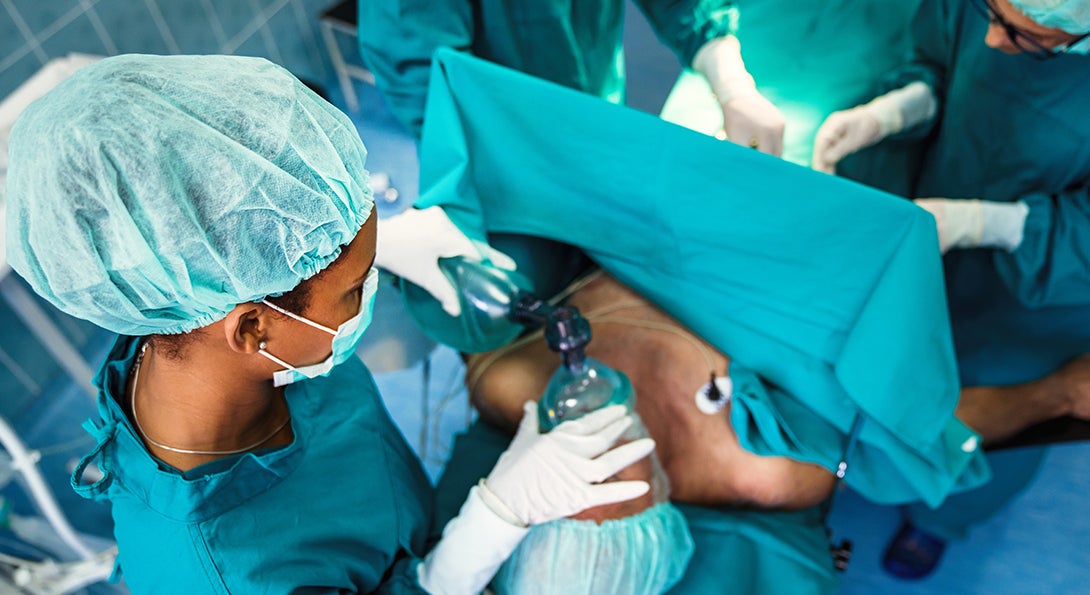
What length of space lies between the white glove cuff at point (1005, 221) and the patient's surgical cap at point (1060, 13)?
0.36 m

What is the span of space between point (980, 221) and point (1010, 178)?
18 centimetres

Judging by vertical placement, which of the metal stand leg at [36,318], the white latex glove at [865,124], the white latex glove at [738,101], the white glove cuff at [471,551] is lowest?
the metal stand leg at [36,318]

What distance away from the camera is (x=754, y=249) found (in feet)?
4.55

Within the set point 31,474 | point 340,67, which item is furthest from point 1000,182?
point 340,67

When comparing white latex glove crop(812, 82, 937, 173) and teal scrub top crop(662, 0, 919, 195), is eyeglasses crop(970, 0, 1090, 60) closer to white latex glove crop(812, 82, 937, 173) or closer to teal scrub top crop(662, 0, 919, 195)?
white latex glove crop(812, 82, 937, 173)

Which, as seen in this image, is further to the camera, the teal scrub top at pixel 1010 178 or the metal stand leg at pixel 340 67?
the metal stand leg at pixel 340 67

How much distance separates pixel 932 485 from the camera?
57.2 inches

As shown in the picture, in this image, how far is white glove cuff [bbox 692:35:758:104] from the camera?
1832 mm

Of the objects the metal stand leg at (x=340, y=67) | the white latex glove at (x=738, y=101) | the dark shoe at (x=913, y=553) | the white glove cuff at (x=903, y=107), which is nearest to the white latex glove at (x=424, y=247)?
the white latex glove at (x=738, y=101)

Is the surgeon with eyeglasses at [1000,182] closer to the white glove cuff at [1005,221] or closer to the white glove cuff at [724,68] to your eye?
the white glove cuff at [1005,221]

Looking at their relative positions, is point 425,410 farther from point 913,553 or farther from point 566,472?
point 913,553

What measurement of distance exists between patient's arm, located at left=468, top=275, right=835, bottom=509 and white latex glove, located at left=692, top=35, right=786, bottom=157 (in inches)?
18.1

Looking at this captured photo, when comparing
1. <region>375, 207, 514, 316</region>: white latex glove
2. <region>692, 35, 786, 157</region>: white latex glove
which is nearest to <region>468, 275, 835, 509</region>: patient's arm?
<region>375, 207, 514, 316</region>: white latex glove

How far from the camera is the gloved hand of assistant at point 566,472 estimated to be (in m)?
1.23
